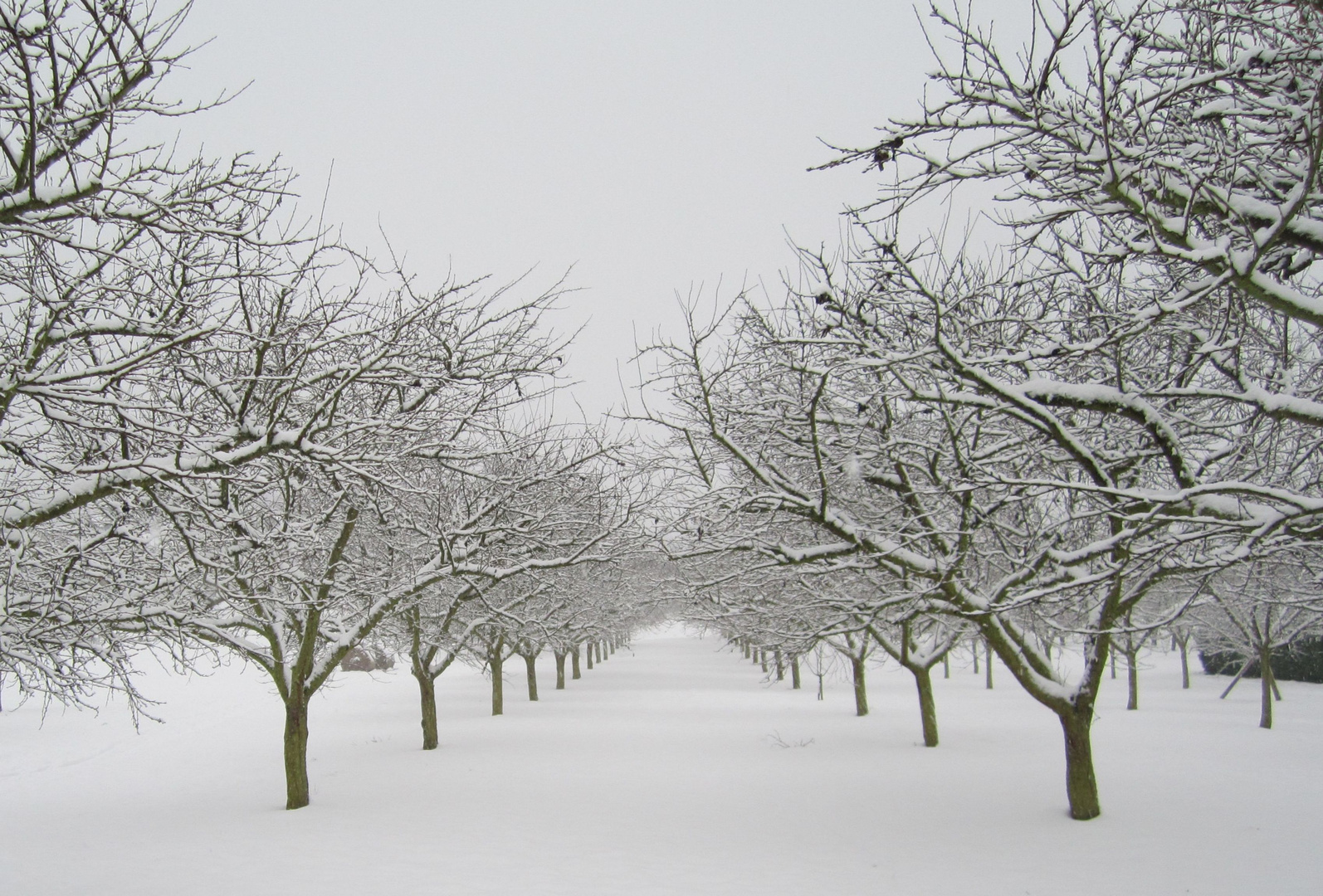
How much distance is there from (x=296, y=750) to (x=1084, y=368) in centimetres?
1042

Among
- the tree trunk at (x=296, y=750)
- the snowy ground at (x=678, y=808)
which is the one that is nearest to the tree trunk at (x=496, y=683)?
the snowy ground at (x=678, y=808)

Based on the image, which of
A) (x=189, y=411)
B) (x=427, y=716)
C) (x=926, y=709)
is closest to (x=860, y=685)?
(x=926, y=709)

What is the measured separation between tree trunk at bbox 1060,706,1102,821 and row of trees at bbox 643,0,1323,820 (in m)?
0.03

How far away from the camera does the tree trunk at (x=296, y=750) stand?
35.0ft

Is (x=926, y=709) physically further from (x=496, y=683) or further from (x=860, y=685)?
(x=496, y=683)

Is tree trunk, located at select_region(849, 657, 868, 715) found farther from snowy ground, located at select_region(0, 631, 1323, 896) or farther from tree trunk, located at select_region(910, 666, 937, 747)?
tree trunk, located at select_region(910, 666, 937, 747)

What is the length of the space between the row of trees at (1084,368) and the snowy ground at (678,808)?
1.82 m

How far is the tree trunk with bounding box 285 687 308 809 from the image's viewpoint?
10.7 metres

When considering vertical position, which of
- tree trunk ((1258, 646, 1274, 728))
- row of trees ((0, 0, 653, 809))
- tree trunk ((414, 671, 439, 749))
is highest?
row of trees ((0, 0, 653, 809))

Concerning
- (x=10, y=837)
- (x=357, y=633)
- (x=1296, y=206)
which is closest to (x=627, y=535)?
(x=357, y=633)

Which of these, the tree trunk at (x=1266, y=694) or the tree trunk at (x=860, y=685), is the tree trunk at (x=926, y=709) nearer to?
the tree trunk at (x=860, y=685)

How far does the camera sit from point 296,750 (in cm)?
1088

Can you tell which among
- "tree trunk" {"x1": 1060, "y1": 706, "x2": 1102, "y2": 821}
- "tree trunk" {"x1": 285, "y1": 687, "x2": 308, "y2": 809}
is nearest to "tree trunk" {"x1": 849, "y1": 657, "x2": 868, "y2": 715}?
"tree trunk" {"x1": 1060, "y1": 706, "x2": 1102, "y2": 821}

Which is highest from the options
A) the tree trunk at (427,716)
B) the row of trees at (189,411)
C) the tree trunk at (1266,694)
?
the row of trees at (189,411)
